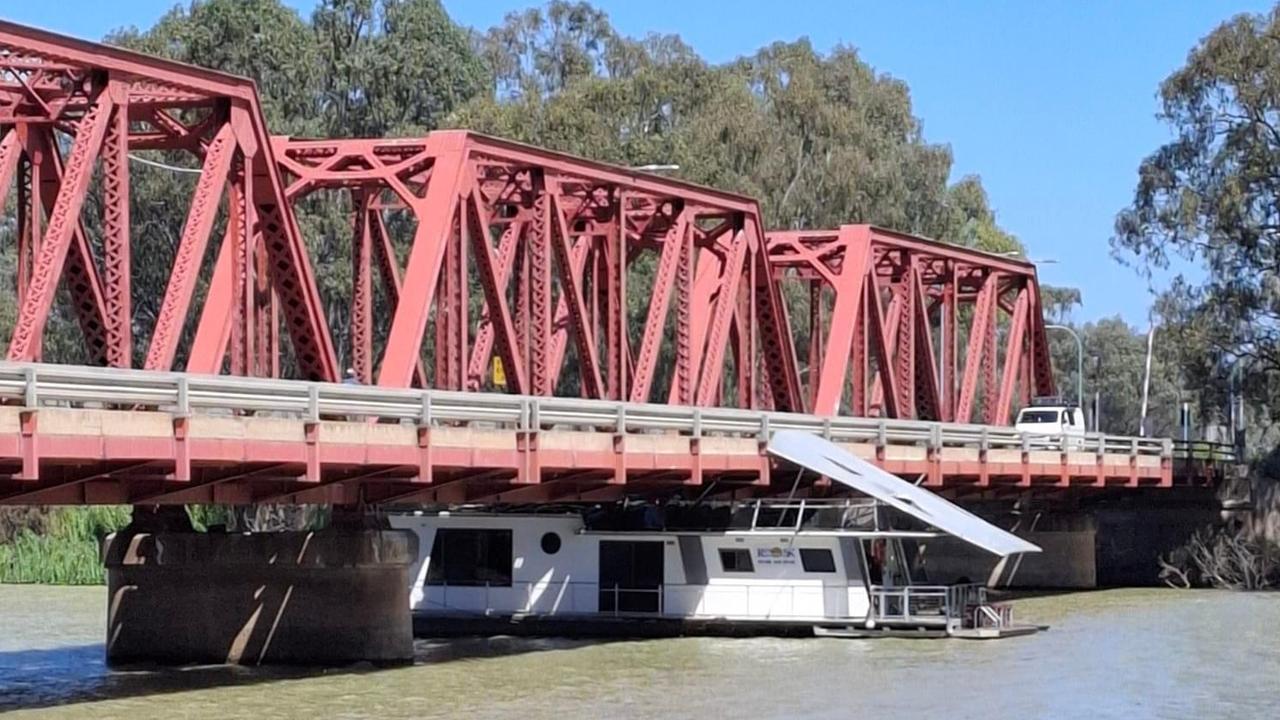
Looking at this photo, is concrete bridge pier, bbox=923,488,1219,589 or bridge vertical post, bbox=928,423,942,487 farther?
concrete bridge pier, bbox=923,488,1219,589

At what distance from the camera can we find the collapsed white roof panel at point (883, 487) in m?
44.6

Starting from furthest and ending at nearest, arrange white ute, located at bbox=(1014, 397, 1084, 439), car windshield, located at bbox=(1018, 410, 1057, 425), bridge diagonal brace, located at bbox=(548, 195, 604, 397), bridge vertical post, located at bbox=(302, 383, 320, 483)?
car windshield, located at bbox=(1018, 410, 1057, 425) < white ute, located at bbox=(1014, 397, 1084, 439) < bridge diagonal brace, located at bbox=(548, 195, 604, 397) < bridge vertical post, located at bbox=(302, 383, 320, 483)

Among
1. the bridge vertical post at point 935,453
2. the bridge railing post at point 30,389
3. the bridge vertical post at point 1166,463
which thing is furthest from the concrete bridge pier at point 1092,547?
the bridge railing post at point 30,389

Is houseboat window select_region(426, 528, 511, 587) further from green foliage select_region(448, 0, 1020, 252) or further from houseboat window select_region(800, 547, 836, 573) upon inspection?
green foliage select_region(448, 0, 1020, 252)

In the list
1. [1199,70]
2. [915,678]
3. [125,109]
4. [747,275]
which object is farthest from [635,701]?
[1199,70]

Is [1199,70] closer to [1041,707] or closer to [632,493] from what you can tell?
[632,493]

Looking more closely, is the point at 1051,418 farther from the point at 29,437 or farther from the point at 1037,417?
the point at 29,437

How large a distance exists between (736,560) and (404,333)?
35.4 ft

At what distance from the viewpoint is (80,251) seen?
36.8 metres

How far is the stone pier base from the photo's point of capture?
4209 centimetres

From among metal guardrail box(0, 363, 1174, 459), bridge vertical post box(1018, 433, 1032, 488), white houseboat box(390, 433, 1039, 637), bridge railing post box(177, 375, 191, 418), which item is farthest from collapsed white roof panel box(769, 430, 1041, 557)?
bridge railing post box(177, 375, 191, 418)

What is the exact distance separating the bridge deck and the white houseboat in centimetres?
129

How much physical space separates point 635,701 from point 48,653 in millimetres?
14044

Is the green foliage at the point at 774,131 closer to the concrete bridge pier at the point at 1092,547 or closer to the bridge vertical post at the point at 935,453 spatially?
the concrete bridge pier at the point at 1092,547
